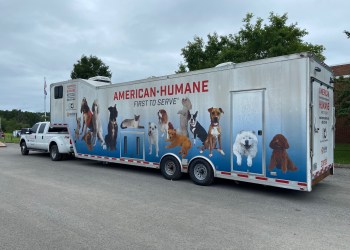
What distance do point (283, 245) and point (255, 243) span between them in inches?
15.0

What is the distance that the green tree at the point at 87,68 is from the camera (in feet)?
91.6

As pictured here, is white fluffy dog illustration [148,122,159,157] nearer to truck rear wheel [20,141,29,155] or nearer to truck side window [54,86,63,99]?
truck side window [54,86,63,99]

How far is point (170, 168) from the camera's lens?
9.08 metres

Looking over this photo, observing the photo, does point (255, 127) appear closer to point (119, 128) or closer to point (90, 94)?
point (119, 128)

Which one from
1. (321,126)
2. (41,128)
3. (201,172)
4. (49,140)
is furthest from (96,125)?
(321,126)

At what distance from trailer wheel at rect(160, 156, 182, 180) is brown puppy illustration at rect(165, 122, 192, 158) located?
373 millimetres

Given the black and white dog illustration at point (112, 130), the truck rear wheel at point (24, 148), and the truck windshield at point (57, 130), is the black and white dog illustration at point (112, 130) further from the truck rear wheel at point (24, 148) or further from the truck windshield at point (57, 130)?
the truck rear wheel at point (24, 148)

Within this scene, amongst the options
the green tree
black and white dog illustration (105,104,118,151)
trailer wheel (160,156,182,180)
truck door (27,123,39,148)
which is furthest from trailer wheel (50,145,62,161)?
the green tree

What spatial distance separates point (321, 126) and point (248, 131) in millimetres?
1704

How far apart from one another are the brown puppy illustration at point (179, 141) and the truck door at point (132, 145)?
3.73 ft

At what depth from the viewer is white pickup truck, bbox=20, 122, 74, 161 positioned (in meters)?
13.7

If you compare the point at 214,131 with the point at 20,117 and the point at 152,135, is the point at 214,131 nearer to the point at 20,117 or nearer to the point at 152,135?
the point at 152,135

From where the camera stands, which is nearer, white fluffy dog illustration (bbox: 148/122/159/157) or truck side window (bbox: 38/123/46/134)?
white fluffy dog illustration (bbox: 148/122/159/157)

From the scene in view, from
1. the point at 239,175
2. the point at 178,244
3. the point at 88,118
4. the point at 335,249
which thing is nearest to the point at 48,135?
the point at 88,118
